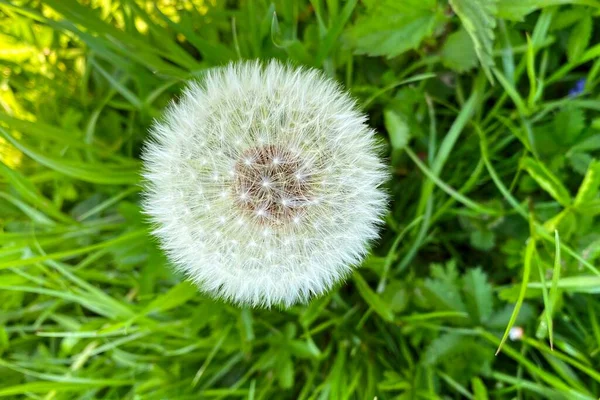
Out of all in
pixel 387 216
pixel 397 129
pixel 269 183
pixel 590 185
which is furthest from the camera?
pixel 387 216

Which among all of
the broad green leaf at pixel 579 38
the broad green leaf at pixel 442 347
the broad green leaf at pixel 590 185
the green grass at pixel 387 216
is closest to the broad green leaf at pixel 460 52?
the green grass at pixel 387 216

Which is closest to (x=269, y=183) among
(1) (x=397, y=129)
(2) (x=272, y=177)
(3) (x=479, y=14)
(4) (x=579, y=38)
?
(2) (x=272, y=177)

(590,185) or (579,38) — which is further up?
(579,38)

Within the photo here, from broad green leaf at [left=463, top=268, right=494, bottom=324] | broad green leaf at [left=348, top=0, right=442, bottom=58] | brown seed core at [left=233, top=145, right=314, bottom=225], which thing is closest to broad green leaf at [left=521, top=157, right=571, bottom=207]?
broad green leaf at [left=463, top=268, right=494, bottom=324]

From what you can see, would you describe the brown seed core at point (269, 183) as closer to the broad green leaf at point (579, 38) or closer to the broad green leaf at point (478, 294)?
the broad green leaf at point (478, 294)

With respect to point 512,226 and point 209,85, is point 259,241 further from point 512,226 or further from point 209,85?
point 512,226

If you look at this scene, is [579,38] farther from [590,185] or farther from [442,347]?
[442,347]

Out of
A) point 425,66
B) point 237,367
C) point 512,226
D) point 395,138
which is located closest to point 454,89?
point 425,66
